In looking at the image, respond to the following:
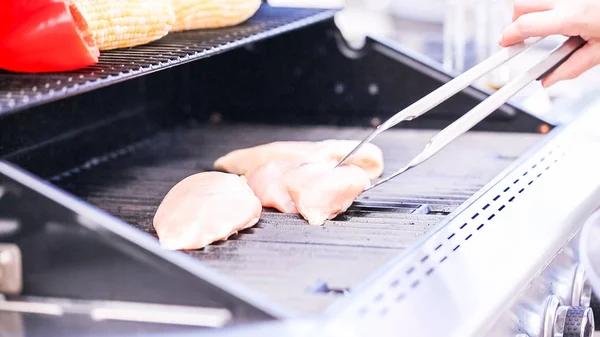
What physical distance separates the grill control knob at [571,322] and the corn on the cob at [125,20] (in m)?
0.86

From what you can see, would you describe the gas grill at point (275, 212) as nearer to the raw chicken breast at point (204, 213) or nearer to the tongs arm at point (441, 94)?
the raw chicken breast at point (204, 213)

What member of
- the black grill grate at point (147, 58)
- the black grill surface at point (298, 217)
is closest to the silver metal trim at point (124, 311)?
the black grill surface at point (298, 217)

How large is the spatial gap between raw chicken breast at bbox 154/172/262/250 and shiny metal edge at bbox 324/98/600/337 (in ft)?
1.07

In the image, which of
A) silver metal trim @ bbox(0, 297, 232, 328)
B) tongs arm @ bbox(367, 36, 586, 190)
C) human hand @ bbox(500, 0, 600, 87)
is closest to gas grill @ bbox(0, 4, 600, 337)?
silver metal trim @ bbox(0, 297, 232, 328)

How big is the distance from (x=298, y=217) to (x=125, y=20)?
0.45 metres

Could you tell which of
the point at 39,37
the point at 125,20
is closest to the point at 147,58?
the point at 125,20

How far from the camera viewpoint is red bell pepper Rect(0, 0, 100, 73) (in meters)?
1.12

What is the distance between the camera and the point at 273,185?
58.1 inches

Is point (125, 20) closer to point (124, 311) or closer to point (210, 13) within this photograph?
point (210, 13)

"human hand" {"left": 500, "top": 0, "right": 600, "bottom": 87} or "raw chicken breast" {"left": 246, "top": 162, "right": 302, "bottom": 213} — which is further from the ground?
"human hand" {"left": 500, "top": 0, "right": 600, "bottom": 87}

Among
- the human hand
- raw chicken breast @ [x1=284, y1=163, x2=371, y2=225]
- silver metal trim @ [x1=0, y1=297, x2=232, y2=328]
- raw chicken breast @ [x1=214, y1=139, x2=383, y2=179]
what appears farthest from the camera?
raw chicken breast @ [x1=214, y1=139, x2=383, y2=179]

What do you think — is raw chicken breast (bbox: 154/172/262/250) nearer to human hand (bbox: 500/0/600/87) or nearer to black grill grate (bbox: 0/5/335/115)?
black grill grate (bbox: 0/5/335/115)

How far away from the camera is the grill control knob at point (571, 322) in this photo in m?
1.25

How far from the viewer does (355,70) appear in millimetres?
2172
